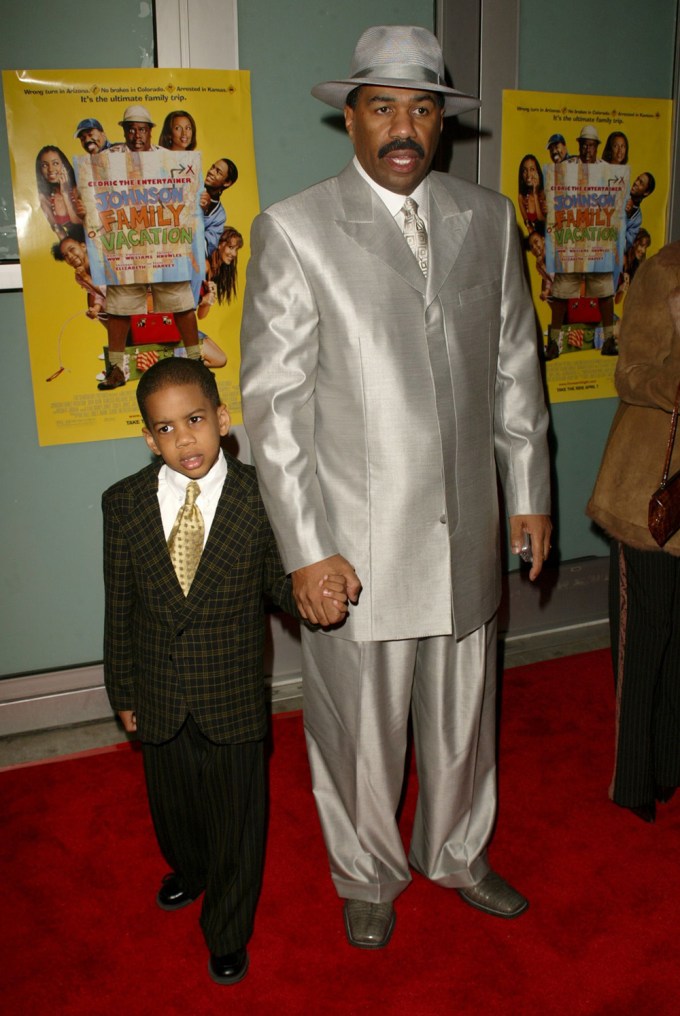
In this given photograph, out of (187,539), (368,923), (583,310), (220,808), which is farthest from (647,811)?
(583,310)

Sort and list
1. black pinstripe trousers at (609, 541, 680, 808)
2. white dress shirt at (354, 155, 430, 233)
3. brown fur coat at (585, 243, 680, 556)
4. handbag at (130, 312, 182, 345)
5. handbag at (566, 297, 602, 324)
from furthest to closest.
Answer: handbag at (566, 297, 602, 324)
handbag at (130, 312, 182, 345)
black pinstripe trousers at (609, 541, 680, 808)
brown fur coat at (585, 243, 680, 556)
white dress shirt at (354, 155, 430, 233)

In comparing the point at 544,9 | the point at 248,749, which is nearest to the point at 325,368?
the point at 248,749

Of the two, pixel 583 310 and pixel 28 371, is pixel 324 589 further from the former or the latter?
pixel 583 310

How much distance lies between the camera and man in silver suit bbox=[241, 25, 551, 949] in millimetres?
1845

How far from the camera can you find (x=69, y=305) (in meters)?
2.78

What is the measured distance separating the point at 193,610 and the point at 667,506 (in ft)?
3.69

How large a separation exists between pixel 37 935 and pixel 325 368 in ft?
4.77

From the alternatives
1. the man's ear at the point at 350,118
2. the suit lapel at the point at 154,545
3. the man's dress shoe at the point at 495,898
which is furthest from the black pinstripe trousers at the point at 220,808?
the man's ear at the point at 350,118

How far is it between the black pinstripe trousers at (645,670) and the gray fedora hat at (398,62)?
1249 millimetres

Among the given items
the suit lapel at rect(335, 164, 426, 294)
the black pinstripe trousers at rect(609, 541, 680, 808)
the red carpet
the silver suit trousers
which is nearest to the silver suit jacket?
the suit lapel at rect(335, 164, 426, 294)

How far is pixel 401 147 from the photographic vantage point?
5.93ft

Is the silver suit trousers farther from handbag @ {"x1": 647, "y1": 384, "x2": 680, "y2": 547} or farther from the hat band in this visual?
the hat band

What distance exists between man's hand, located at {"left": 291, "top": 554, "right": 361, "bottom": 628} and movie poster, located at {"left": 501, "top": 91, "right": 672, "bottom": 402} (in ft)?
6.12

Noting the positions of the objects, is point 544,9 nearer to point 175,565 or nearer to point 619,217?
point 619,217
